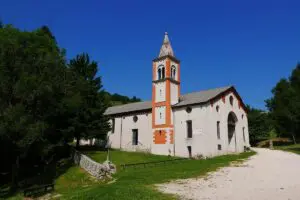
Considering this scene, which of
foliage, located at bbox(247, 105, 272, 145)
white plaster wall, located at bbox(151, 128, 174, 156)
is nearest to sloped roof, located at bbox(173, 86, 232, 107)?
white plaster wall, located at bbox(151, 128, 174, 156)

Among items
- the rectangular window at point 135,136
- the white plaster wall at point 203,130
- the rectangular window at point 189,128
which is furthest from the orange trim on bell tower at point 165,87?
the rectangular window at point 135,136

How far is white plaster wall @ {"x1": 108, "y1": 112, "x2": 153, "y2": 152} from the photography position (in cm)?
3856

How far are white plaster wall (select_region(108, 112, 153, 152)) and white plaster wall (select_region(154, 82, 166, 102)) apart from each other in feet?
10.0

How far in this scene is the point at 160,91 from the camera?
3766 cm

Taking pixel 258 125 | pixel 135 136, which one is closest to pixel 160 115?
pixel 135 136

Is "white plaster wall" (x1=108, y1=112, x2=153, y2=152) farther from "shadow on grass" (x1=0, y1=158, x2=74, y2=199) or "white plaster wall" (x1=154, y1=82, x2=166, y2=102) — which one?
"shadow on grass" (x1=0, y1=158, x2=74, y2=199)

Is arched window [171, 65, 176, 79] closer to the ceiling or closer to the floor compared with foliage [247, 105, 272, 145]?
closer to the ceiling

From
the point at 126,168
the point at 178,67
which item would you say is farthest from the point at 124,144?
the point at 126,168

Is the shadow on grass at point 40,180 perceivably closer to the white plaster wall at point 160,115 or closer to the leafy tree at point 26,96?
the leafy tree at point 26,96

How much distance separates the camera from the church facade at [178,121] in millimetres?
33656

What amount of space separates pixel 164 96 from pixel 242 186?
22.7 metres

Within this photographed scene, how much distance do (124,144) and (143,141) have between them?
3.97 m

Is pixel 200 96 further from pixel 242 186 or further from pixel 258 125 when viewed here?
pixel 258 125

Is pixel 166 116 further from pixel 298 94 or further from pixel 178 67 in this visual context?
pixel 298 94
